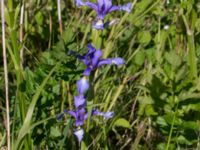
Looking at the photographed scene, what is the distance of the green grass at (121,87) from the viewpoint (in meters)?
1.43

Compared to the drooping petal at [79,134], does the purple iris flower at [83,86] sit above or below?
above

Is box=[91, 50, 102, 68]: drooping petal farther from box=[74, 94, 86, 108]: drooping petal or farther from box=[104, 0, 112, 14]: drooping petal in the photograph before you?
box=[104, 0, 112, 14]: drooping petal

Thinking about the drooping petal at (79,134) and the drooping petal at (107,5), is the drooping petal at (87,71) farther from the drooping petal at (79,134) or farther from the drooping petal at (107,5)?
the drooping petal at (107,5)

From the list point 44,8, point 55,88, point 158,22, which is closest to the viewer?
point 55,88

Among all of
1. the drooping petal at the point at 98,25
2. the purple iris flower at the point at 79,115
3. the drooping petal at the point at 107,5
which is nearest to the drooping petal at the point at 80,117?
the purple iris flower at the point at 79,115

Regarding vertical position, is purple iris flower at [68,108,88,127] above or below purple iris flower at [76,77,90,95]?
below

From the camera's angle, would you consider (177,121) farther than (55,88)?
Yes

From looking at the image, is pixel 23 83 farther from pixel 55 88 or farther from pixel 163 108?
pixel 163 108

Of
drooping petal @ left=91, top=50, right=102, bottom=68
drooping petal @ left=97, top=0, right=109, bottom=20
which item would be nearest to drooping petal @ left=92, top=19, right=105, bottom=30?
drooping petal @ left=97, top=0, right=109, bottom=20

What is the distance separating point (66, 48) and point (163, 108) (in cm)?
45

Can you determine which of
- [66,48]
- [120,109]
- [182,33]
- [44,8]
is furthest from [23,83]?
[44,8]

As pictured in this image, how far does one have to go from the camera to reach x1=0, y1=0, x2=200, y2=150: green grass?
56.4 inches

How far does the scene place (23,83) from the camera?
141 cm

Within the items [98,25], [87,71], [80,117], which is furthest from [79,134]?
[98,25]
